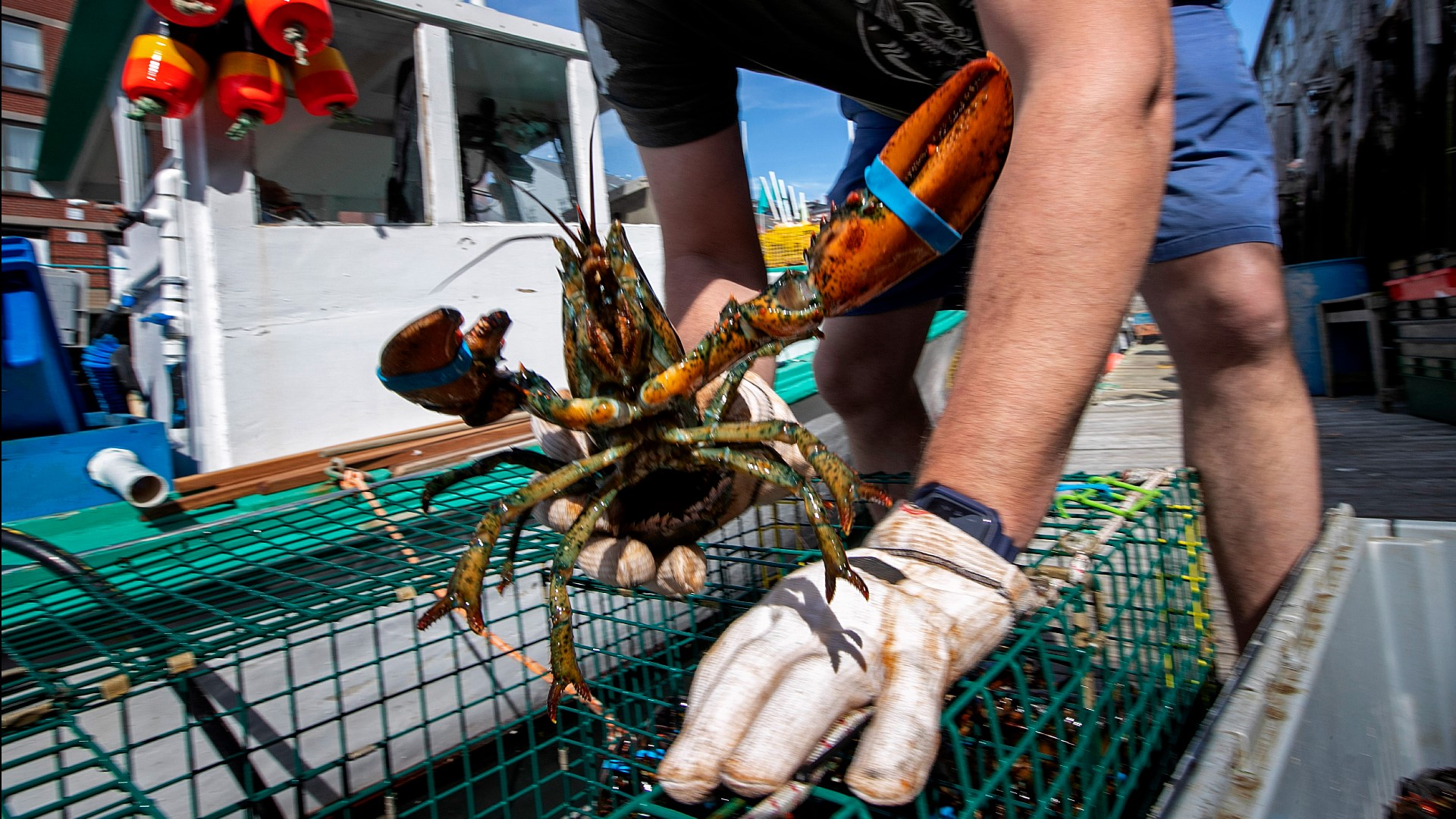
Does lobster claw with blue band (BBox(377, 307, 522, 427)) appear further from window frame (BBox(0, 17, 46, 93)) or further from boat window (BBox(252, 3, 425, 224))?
window frame (BBox(0, 17, 46, 93))

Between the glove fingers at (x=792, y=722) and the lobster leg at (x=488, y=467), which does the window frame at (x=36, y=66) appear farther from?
the glove fingers at (x=792, y=722)

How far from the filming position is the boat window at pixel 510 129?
5.09 meters

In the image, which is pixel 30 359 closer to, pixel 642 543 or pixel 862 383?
pixel 642 543

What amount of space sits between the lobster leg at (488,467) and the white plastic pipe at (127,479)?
7.75 feet

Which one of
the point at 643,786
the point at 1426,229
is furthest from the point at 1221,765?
the point at 1426,229

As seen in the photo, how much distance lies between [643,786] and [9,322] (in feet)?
12.0

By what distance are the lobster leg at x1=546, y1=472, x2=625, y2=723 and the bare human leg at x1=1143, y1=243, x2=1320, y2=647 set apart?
141 centimetres

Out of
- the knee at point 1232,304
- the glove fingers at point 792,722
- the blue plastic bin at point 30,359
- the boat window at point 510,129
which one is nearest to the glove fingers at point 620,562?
the glove fingers at point 792,722

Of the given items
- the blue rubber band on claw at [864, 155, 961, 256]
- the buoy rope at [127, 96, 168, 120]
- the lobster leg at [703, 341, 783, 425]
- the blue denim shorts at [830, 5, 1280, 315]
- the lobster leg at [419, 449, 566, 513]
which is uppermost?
the buoy rope at [127, 96, 168, 120]

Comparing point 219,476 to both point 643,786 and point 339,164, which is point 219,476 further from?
point 643,786

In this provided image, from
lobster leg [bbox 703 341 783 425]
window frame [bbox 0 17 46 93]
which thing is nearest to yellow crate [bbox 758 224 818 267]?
lobster leg [bbox 703 341 783 425]

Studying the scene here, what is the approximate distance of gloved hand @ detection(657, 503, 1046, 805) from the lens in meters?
0.67

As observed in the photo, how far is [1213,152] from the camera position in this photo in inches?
61.4

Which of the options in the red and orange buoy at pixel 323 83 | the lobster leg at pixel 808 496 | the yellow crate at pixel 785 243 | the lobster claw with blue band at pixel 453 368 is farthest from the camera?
the yellow crate at pixel 785 243
